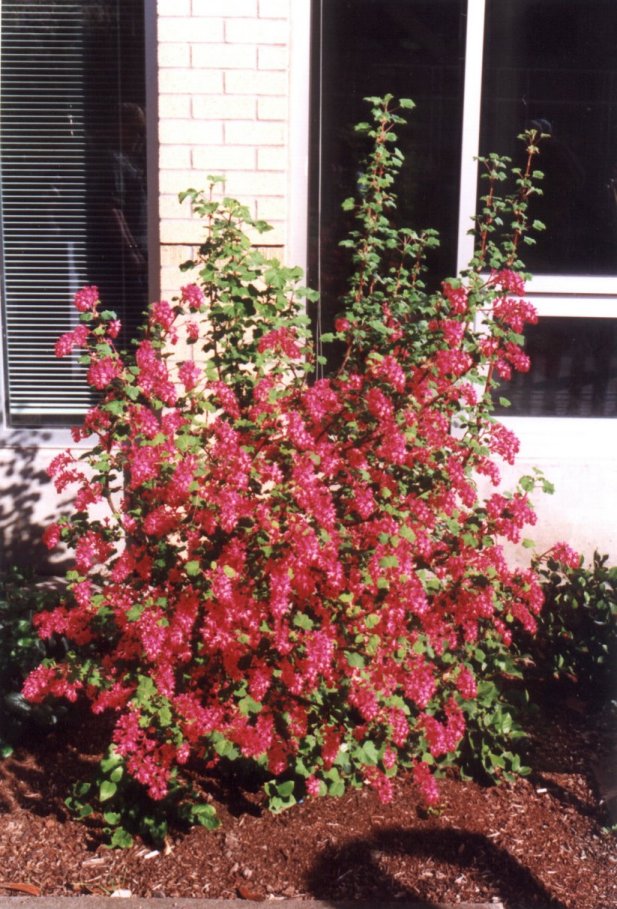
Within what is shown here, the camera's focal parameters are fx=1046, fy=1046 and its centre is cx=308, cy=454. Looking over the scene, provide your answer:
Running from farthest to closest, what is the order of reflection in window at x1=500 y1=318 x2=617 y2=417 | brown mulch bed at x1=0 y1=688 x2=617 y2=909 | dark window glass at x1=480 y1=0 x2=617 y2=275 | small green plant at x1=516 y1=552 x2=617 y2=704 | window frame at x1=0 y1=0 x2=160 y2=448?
reflection in window at x1=500 y1=318 x2=617 y2=417, dark window glass at x1=480 y1=0 x2=617 y2=275, window frame at x1=0 y1=0 x2=160 y2=448, small green plant at x1=516 y1=552 x2=617 y2=704, brown mulch bed at x1=0 y1=688 x2=617 y2=909

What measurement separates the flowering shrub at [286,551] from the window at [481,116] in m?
1.45

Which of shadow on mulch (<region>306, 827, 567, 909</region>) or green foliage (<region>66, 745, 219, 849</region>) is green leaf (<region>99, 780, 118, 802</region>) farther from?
shadow on mulch (<region>306, 827, 567, 909</region>)

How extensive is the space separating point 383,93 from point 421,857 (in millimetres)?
3229

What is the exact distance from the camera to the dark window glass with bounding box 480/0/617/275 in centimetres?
475

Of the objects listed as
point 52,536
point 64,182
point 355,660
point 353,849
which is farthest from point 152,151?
point 353,849

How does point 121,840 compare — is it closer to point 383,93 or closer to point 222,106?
point 222,106

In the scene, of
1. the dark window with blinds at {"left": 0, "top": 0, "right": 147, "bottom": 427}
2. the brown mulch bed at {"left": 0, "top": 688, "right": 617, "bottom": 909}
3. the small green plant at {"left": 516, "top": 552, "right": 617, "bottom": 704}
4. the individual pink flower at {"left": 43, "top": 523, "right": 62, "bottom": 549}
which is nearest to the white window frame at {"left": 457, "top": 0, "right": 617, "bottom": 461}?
the small green plant at {"left": 516, "top": 552, "right": 617, "bottom": 704}

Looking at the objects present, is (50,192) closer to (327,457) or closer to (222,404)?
(222,404)

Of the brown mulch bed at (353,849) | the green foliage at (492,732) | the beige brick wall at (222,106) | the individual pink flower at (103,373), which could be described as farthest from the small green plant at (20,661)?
the beige brick wall at (222,106)

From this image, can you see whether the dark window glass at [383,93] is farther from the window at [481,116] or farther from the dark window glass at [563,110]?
the dark window glass at [563,110]

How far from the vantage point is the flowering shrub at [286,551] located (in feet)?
9.77

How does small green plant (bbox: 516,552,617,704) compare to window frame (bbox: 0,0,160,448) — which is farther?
window frame (bbox: 0,0,160,448)

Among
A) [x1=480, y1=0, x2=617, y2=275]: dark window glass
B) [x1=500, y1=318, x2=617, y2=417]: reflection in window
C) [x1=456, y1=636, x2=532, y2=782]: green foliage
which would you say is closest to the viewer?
[x1=456, y1=636, x2=532, y2=782]: green foliage

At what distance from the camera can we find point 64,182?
4.93 m
